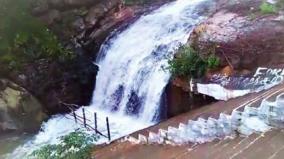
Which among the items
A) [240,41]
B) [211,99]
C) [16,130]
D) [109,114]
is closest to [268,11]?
[240,41]

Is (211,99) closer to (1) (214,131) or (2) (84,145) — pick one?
(1) (214,131)

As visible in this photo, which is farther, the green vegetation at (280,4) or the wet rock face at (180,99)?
the green vegetation at (280,4)

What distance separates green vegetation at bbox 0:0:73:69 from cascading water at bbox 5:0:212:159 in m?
1.61

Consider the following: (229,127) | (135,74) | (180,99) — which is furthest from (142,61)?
(229,127)

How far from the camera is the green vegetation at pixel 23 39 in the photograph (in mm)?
15961

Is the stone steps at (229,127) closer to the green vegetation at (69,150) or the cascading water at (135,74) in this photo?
the green vegetation at (69,150)

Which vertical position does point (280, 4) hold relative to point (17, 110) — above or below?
above

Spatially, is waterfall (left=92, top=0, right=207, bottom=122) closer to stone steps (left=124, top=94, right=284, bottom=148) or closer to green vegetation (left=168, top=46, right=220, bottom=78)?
green vegetation (left=168, top=46, right=220, bottom=78)

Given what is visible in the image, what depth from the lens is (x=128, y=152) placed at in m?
9.95

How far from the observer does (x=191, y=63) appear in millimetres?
12227

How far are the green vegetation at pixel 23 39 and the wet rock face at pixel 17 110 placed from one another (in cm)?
96

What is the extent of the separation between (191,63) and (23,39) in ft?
21.3

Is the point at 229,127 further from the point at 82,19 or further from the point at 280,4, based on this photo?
the point at 82,19

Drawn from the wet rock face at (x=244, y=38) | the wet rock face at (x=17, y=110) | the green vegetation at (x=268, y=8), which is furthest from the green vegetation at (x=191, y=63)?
the wet rock face at (x=17, y=110)
